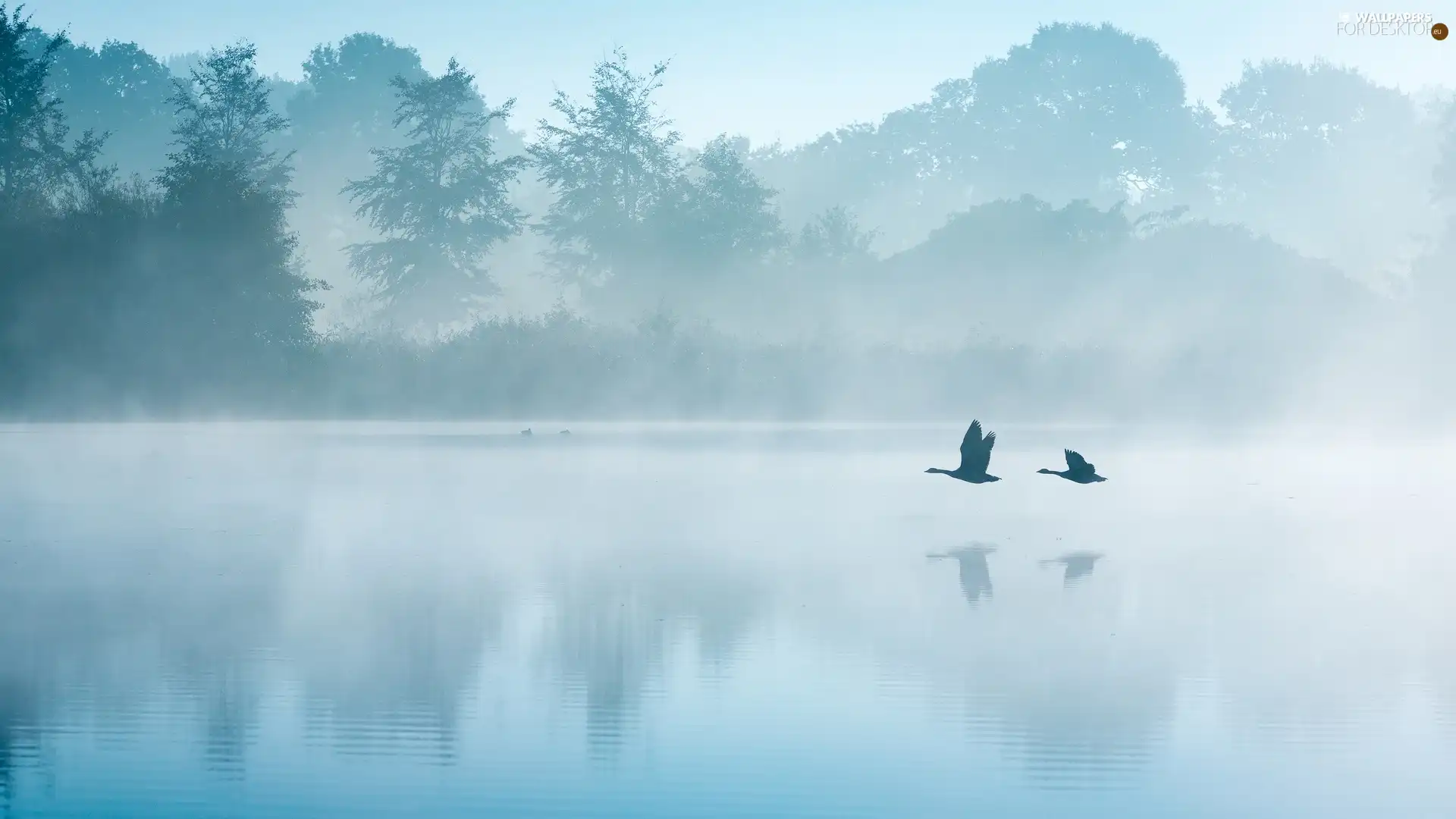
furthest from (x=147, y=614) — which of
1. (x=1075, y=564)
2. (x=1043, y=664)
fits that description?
(x=1075, y=564)

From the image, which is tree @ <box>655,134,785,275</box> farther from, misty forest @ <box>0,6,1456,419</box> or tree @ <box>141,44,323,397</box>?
tree @ <box>141,44,323,397</box>

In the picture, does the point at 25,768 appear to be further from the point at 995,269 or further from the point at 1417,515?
the point at 995,269

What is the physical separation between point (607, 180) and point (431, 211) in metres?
5.69

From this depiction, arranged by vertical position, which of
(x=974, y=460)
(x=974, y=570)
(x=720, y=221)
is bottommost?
(x=974, y=570)

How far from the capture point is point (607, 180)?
166ft

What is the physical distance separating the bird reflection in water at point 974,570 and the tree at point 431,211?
36169 mm

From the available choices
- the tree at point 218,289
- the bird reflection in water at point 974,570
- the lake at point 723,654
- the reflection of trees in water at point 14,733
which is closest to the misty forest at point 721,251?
the tree at point 218,289

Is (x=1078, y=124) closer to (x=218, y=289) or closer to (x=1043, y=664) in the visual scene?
(x=218, y=289)

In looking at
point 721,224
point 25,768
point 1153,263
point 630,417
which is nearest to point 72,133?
point 721,224

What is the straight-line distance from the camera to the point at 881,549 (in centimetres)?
1282

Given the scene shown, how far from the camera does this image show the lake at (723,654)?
579 centimetres

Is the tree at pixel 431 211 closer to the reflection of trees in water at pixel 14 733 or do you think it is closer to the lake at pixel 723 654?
the lake at pixel 723 654

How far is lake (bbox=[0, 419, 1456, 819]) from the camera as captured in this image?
5789 mm

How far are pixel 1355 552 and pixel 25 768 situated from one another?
32.6ft
